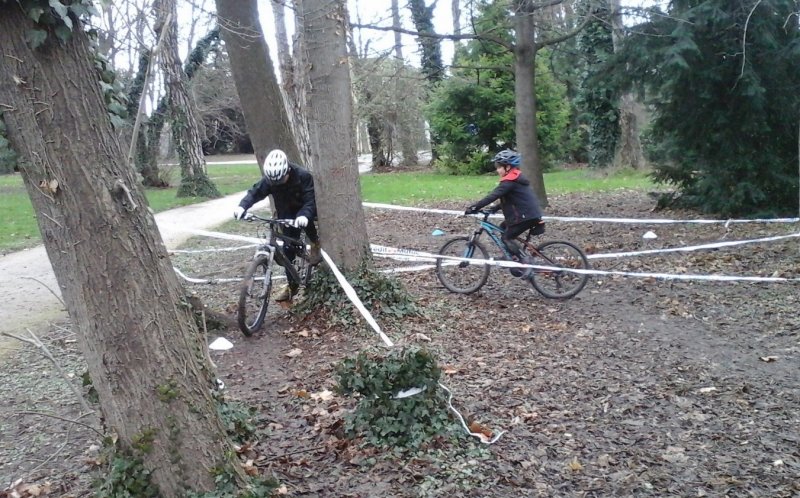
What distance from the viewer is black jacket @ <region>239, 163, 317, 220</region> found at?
7.60 m

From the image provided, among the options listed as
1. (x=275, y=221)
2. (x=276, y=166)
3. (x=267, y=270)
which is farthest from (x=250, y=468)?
(x=276, y=166)

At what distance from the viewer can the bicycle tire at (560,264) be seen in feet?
27.3

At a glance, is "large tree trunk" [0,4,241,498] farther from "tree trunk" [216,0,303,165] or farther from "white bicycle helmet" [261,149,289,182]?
"tree trunk" [216,0,303,165]

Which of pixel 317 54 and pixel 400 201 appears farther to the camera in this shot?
pixel 400 201

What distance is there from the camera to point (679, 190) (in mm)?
14766

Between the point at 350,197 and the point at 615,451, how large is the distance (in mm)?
3850

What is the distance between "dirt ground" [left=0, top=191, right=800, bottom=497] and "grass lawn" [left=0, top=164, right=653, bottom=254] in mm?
8205

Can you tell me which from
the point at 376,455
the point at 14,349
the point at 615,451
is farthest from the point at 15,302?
the point at 615,451

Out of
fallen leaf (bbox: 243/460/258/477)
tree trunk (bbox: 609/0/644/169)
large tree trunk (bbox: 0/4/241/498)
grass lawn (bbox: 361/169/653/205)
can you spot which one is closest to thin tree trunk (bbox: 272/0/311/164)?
grass lawn (bbox: 361/169/653/205)

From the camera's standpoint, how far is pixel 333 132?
284 inches

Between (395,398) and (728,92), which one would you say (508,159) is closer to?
(395,398)

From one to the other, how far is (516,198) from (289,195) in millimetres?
2573

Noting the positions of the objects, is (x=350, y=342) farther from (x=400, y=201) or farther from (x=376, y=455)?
(x=400, y=201)

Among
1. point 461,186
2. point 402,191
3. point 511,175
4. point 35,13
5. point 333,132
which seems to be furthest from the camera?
point 461,186
